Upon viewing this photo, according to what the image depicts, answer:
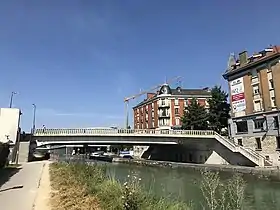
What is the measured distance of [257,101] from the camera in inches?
1463

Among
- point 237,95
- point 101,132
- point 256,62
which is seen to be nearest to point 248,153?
point 237,95

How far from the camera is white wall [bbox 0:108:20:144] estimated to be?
101 feet

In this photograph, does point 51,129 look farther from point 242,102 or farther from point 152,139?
point 242,102

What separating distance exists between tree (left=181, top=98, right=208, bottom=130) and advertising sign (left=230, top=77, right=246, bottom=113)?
25.7 ft

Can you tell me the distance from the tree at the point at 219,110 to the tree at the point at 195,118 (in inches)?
67.4

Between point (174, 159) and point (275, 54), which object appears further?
point (174, 159)

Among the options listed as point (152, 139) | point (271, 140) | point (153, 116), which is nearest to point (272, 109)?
point (271, 140)

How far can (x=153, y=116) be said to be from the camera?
75938 millimetres

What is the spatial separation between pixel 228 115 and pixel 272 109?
494 inches

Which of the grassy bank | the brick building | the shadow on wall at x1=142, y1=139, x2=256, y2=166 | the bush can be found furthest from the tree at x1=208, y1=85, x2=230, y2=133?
the grassy bank

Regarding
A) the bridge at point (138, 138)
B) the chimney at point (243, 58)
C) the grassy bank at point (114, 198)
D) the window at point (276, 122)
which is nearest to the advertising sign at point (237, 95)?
the chimney at point (243, 58)

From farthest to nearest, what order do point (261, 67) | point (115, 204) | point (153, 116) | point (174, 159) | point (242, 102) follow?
point (153, 116)
point (174, 159)
point (242, 102)
point (261, 67)
point (115, 204)

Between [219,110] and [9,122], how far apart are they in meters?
30.2

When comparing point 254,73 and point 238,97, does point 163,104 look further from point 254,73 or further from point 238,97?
point 254,73
